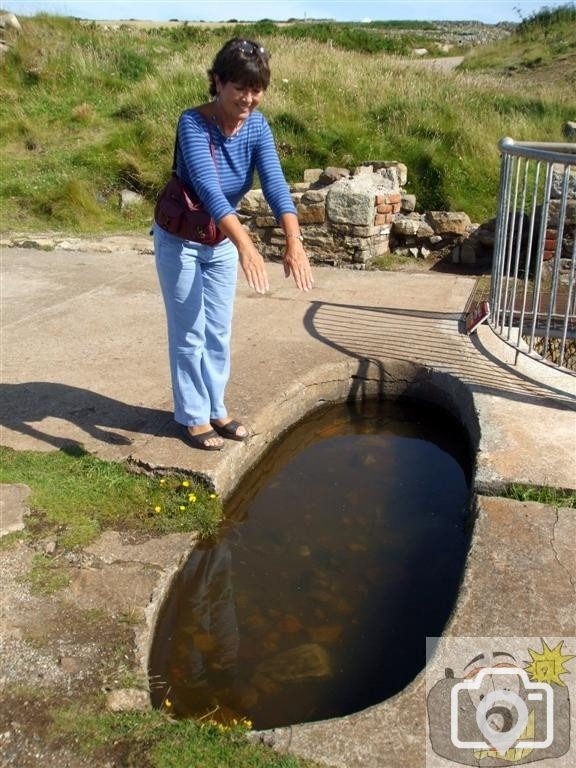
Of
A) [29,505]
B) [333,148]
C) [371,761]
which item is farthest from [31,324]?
[333,148]

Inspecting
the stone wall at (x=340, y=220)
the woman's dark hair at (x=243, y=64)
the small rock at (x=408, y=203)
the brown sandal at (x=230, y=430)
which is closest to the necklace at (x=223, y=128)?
the woman's dark hair at (x=243, y=64)

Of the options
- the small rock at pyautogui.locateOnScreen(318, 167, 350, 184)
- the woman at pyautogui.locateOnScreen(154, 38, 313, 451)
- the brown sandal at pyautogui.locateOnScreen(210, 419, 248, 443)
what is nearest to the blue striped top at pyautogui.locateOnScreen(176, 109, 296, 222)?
the woman at pyautogui.locateOnScreen(154, 38, 313, 451)

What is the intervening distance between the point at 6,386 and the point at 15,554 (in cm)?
173

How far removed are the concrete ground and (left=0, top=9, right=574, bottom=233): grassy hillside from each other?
98.5 inches

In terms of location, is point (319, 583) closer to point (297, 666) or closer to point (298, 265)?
point (297, 666)

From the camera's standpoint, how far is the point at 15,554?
9.48 feet

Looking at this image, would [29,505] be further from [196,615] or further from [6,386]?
[6,386]

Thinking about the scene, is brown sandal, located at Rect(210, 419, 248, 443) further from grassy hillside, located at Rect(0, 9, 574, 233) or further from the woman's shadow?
grassy hillside, located at Rect(0, 9, 574, 233)

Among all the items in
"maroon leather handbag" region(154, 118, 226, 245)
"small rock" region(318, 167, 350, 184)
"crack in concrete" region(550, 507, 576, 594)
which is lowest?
"crack in concrete" region(550, 507, 576, 594)

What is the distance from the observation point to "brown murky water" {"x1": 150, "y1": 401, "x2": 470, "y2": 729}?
251cm

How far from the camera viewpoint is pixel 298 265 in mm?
3020

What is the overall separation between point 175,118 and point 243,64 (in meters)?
8.59

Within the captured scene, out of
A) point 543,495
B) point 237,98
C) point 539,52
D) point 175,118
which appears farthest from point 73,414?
point 539,52

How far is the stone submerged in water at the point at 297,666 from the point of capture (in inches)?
100
